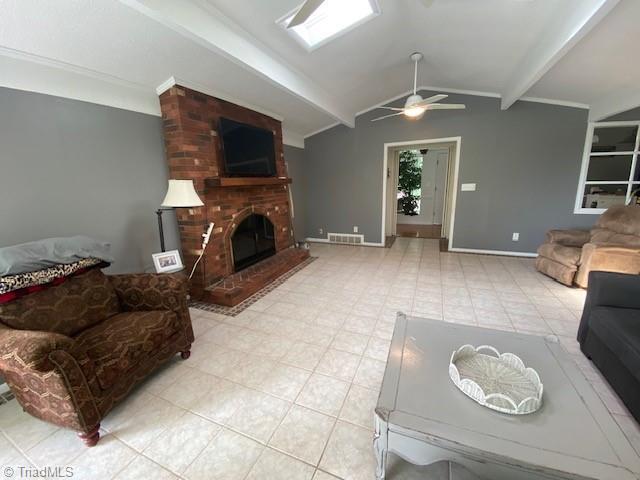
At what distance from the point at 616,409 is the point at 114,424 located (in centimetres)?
280

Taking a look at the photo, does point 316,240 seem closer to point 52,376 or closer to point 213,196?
point 213,196

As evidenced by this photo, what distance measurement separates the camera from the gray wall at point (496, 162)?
12.6 ft

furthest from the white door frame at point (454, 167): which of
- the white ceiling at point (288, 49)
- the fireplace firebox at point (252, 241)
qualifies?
the fireplace firebox at point (252, 241)

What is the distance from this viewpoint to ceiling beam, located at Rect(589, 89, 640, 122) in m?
2.92

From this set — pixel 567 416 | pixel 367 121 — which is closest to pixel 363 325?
pixel 567 416

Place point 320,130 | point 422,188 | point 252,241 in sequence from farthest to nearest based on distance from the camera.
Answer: point 422,188
point 320,130
point 252,241

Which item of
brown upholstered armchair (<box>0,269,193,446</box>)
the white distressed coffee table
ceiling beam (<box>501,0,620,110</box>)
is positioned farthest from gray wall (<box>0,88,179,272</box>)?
ceiling beam (<box>501,0,620,110</box>)

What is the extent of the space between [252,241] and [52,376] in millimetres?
2560

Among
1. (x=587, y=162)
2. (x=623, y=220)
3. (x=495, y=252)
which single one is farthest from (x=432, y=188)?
(x=623, y=220)

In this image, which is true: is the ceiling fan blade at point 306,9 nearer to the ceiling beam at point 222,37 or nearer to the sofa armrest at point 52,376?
the ceiling beam at point 222,37

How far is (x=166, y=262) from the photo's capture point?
2502 mm

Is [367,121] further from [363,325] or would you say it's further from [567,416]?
[567,416]

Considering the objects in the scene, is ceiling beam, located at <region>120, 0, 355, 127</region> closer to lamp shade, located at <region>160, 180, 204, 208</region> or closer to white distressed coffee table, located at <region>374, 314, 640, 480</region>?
lamp shade, located at <region>160, 180, 204, 208</region>

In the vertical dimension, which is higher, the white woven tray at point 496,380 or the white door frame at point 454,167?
the white door frame at point 454,167
